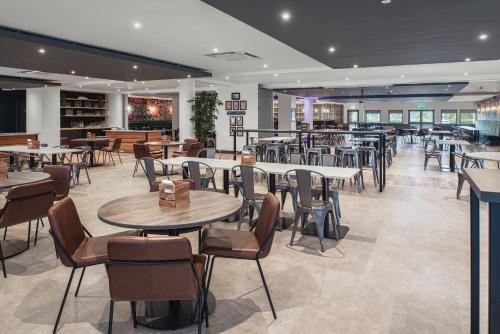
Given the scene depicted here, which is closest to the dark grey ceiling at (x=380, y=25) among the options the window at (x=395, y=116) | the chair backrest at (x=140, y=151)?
the chair backrest at (x=140, y=151)

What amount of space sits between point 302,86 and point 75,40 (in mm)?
10338

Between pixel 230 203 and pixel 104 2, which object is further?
pixel 104 2

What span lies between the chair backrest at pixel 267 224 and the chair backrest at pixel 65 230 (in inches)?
49.8

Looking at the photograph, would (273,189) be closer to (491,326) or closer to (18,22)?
(491,326)

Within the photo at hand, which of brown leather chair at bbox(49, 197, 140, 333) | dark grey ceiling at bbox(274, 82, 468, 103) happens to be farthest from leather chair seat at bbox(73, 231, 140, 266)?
dark grey ceiling at bbox(274, 82, 468, 103)

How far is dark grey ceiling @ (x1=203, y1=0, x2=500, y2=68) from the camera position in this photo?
4539 millimetres

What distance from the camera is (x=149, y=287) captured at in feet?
6.77

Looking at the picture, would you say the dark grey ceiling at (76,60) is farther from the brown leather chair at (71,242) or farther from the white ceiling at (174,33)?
the brown leather chair at (71,242)

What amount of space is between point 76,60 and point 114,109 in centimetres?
1048

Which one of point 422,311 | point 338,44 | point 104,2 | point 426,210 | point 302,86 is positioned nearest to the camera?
point 422,311

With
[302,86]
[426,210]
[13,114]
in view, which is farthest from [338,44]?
[13,114]

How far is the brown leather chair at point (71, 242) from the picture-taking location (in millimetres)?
2436

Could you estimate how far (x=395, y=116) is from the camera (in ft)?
95.1

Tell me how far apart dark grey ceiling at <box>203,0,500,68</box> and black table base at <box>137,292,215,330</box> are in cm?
328
